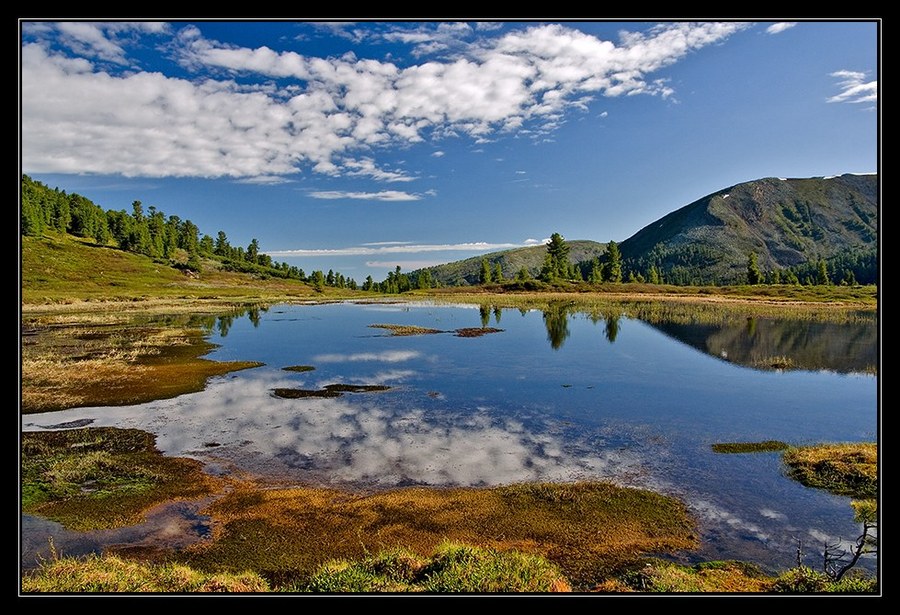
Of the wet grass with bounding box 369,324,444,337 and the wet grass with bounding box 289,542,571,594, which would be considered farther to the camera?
the wet grass with bounding box 369,324,444,337

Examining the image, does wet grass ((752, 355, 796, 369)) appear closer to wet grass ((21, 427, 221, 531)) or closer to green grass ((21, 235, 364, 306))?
wet grass ((21, 427, 221, 531))

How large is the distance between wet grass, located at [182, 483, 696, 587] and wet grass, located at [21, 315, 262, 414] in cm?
2004

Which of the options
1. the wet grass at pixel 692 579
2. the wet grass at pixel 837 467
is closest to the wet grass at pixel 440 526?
the wet grass at pixel 692 579

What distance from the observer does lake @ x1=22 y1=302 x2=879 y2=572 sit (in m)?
16.5

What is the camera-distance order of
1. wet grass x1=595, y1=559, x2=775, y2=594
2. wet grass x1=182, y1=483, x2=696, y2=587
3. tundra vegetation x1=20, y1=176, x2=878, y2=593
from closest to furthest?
tundra vegetation x1=20, y1=176, x2=878, y2=593
wet grass x1=595, y1=559, x2=775, y2=594
wet grass x1=182, y1=483, x2=696, y2=587

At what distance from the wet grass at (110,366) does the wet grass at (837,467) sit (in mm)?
35310

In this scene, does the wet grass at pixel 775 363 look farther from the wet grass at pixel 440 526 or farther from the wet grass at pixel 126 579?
the wet grass at pixel 126 579

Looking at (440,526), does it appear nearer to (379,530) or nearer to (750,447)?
(379,530)

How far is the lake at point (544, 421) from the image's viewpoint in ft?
54.0

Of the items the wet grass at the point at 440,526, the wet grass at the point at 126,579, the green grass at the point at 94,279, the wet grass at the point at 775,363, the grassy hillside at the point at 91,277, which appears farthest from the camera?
the grassy hillside at the point at 91,277

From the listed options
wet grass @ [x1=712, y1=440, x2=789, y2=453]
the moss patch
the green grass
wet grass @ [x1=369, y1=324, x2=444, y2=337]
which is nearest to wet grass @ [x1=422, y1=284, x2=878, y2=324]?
wet grass @ [x1=369, y1=324, x2=444, y2=337]

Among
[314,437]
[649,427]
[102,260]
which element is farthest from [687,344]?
[102,260]

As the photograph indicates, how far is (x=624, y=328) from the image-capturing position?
72.1m

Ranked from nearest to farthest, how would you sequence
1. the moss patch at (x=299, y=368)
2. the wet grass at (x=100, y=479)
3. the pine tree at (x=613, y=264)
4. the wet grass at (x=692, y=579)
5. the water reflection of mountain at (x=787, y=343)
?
the wet grass at (x=692, y=579), the wet grass at (x=100, y=479), the moss patch at (x=299, y=368), the water reflection of mountain at (x=787, y=343), the pine tree at (x=613, y=264)
